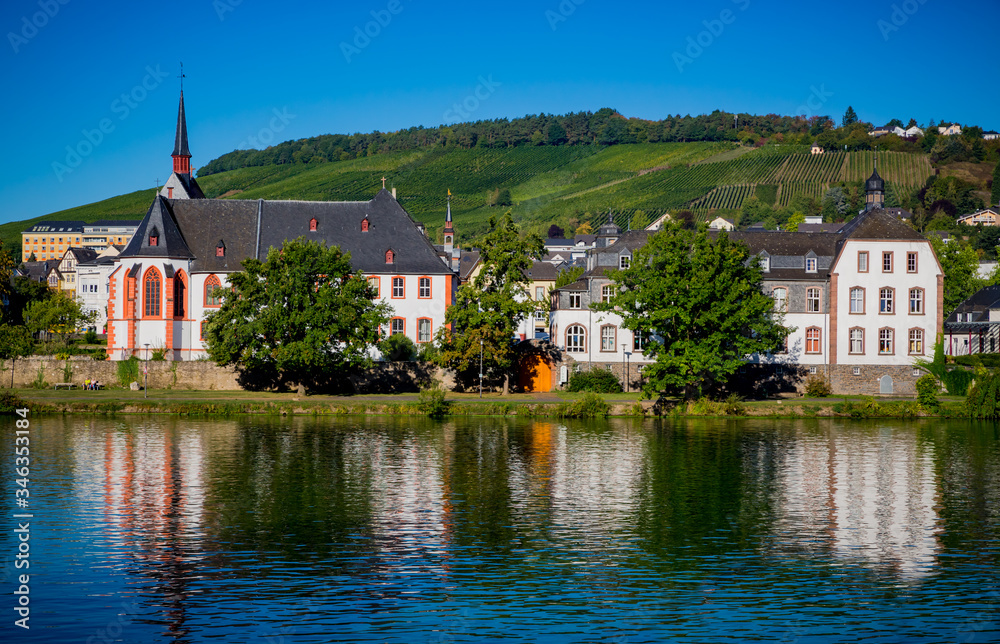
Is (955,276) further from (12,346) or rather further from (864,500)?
(12,346)

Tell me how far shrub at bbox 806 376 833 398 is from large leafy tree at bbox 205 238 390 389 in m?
26.7

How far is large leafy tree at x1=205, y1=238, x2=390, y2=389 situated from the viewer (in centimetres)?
5572

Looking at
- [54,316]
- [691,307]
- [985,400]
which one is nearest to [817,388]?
[985,400]

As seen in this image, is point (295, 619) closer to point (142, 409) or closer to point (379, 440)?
point (379, 440)

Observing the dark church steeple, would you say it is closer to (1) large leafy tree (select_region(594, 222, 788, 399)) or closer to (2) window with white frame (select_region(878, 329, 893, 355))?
(2) window with white frame (select_region(878, 329, 893, 355))

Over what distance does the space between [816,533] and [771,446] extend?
18.0m

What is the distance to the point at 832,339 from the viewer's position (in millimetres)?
66062

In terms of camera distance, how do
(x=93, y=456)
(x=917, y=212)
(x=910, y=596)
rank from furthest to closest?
(x=917, y=212)
(x=93, y=456)
(x=910, y=596)

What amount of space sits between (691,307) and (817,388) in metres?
12.9

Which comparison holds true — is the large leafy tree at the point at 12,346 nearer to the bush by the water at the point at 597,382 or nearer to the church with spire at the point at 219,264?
the church with spire at the point at 219,264

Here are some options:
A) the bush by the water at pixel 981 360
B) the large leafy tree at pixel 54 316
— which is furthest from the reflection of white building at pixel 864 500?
the large leafy tree at pixel 54 316

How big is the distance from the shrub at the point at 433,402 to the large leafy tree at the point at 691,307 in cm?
1082

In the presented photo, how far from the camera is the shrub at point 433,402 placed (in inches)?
2103

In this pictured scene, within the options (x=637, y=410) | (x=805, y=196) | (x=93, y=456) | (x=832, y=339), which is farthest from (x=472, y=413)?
(x=805, y=196)
